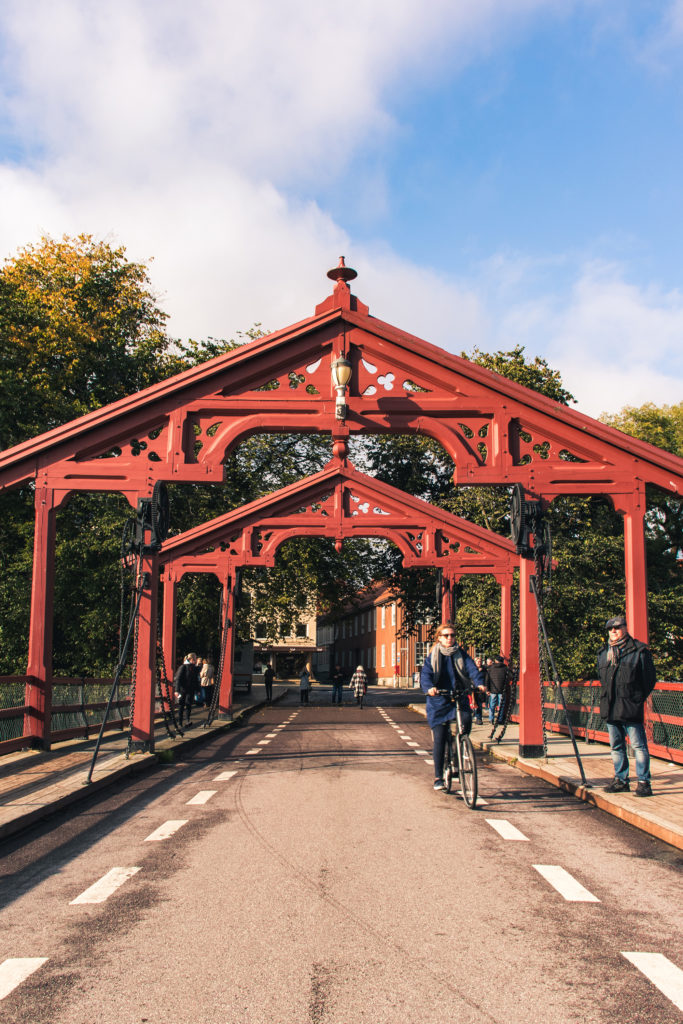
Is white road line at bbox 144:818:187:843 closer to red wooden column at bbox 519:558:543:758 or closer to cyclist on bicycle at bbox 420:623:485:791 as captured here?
cyclist on bicycle at bbox 420:623:485:791

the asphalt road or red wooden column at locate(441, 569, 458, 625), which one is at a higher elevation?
red wooden column at locate(441, 569, 458, 625)

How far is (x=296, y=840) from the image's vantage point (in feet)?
25.3

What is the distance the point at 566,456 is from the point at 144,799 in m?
23.5

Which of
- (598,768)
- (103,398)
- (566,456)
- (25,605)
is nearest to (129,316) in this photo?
(103,398)

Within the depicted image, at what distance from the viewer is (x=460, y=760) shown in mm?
9867

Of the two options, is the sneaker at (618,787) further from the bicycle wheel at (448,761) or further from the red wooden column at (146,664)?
the red wooden column at (146,664)

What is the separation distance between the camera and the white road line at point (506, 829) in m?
7.86

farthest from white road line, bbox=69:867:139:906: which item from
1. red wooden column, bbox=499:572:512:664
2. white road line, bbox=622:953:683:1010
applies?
red wooden column, bbox=499:572:512:664

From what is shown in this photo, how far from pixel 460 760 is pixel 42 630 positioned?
7070mm

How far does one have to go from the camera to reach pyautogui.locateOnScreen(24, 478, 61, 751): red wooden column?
1370 centimetres

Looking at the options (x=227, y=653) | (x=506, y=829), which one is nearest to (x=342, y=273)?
(x=506, y=829)

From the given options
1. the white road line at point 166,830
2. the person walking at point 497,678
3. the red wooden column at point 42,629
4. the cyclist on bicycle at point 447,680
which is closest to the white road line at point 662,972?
the white road line at point 166,830

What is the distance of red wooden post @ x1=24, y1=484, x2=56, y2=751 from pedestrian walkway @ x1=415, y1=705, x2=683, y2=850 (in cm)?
696

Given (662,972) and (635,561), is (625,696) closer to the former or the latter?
(635,561)
